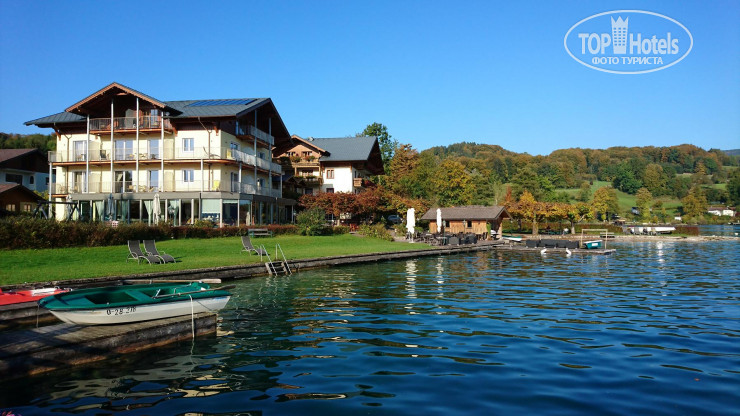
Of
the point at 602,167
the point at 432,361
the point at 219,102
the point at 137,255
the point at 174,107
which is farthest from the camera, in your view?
the point at 602,167

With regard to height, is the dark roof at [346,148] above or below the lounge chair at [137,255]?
above

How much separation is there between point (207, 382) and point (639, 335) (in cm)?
960

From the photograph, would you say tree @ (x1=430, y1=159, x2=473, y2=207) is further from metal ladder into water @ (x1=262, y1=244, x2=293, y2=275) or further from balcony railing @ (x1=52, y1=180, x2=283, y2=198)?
metal ladder into water @ (x1=262, y1=244, x2=293, y2=275)

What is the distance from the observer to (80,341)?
913 centimetres

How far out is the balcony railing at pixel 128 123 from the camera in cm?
4153

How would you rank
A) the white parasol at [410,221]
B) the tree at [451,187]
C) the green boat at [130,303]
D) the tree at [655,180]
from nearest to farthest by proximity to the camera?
the green boat at [130,303]
the white parasol at [410,221]
the tree at [451,187]
the tree at [655,180]

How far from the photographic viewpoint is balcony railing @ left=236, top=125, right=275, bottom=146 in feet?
146

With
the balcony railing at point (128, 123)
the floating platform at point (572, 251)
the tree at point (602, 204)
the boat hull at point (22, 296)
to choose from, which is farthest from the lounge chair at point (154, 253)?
the tree at point (602, 204)

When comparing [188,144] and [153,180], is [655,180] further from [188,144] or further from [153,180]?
[153,180]

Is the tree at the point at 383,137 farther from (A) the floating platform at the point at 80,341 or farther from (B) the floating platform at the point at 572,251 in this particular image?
(A) the floating platform at the point at 80,341

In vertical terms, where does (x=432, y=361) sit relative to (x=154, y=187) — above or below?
below

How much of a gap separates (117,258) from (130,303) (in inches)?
563

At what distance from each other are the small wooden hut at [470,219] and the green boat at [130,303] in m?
42.0

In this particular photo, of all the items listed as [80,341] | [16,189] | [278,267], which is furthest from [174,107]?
[80,341]
